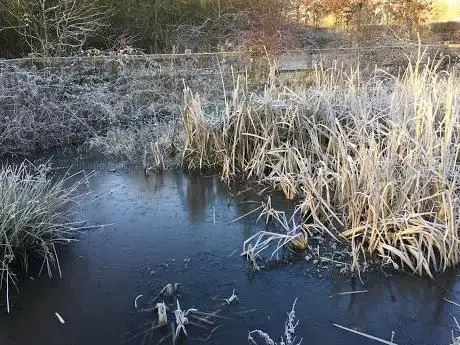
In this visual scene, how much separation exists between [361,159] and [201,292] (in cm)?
180

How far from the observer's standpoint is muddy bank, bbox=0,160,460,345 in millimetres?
3176

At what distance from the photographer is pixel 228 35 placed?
11906mm

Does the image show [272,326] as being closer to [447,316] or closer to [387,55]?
[447,316]

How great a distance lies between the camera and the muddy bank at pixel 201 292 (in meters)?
3.18

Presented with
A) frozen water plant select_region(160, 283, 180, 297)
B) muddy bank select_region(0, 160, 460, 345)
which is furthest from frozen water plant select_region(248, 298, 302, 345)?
frozen water plant select_region(160, 283, 180, 297)

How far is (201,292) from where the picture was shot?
358 centimetres

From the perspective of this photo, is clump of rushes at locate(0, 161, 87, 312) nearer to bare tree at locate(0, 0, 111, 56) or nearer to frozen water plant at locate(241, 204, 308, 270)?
frozen water plant at locate(241, 204, 308, 270)

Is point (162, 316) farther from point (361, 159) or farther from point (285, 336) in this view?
point (361, 159)

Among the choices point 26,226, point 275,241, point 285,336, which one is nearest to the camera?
point 285,336

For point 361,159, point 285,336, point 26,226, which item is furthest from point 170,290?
point 361,159

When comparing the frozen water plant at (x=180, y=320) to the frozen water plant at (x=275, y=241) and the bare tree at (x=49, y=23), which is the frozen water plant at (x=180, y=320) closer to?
the frozen water plant at (x=275, y=241)

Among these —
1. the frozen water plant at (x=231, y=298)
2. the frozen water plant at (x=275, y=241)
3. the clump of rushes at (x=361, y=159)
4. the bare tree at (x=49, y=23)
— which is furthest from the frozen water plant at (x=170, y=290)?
the bare tree at (x=49, y=23)

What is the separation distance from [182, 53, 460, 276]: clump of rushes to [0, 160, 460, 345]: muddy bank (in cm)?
33

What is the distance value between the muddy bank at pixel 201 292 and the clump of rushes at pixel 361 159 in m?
0.33
